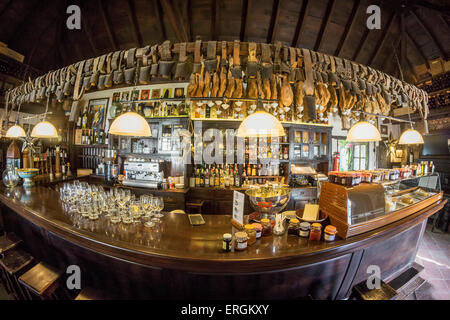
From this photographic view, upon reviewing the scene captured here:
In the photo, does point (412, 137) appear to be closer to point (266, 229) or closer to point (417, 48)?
point (266, 229)

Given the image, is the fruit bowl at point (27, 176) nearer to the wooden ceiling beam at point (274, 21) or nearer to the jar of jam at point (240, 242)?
the jar of jam at point (240, 242)

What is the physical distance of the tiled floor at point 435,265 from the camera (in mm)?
2391

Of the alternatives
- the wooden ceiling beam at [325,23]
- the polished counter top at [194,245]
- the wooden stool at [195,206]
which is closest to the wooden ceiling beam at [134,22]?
the wooden stool at [195,206]

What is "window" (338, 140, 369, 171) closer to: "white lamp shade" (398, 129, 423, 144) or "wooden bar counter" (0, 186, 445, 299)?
"white lamp shade" (398, 129, 423, 144)

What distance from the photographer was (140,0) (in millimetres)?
3992

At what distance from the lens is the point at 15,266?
6.43 ft

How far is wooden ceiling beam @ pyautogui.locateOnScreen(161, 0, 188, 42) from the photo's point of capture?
3646mm

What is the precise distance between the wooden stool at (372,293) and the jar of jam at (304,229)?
0.76m

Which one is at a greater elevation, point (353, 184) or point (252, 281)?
point (353, 184)

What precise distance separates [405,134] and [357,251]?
3.00 m

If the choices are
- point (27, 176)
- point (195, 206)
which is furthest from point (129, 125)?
point (27, 176)

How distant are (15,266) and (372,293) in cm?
372
